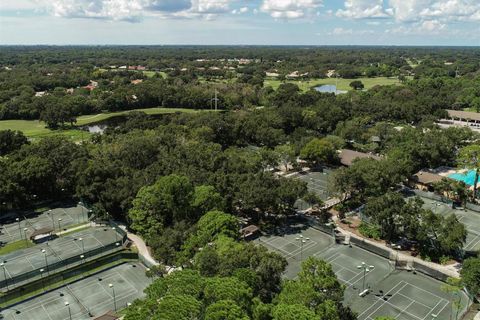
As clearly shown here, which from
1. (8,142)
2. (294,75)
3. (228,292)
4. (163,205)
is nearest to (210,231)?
(163,205)

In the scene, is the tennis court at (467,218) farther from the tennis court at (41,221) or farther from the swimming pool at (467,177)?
the tennis court at (41,221)

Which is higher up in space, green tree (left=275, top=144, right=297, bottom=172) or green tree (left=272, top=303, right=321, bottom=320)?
green tree (left=272, top=303, right=321, bottom=320)

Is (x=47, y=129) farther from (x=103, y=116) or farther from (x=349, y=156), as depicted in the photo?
(x=349, y=156)

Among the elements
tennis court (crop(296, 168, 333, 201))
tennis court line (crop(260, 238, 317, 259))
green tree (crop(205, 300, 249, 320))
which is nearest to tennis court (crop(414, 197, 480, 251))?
tennis court (crop(296, 168, 333, 201))

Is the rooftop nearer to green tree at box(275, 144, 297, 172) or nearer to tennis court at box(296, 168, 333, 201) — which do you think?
tennis court at box(296, 168, 333, 201)

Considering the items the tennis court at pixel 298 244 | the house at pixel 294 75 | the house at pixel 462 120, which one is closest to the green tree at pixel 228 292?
the tennis court at pixel 298 244
